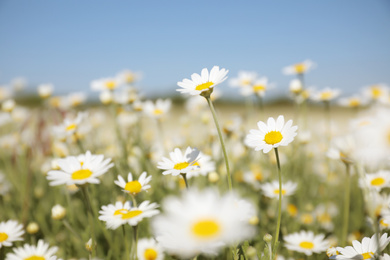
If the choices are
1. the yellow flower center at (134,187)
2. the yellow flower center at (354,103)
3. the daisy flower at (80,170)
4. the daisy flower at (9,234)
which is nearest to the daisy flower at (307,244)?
the yellow flower center at (134,187)

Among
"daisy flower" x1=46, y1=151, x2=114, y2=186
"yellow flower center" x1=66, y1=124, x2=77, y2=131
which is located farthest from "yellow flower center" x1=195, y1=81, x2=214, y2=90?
"yellow flower center" x1=66, y1=124, x2=77, y2=131

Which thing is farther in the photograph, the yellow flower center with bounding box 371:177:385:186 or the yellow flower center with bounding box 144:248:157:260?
the yellow flower center with bounding box 371:177:385:186

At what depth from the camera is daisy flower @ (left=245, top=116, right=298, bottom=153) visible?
1.04 meters

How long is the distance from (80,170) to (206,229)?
545 millimetres

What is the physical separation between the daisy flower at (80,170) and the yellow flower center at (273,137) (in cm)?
55

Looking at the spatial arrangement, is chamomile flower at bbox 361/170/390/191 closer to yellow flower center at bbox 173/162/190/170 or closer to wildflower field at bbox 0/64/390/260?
wildflower field at bbox 0/64/390/260

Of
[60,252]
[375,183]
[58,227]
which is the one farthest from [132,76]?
[375,183]

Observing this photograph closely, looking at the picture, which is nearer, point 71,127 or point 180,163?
point 180,163

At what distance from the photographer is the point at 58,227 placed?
208 centimetres

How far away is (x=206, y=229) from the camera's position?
2.42ft

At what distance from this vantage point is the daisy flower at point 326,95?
6.82 feet

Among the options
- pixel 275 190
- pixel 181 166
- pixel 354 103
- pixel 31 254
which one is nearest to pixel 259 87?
pixel 275 190

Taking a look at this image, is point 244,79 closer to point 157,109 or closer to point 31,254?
point 157,109

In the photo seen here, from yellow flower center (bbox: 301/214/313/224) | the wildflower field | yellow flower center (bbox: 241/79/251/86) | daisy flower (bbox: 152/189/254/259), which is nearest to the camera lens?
daisy flower (bbox: 152/189/254/259)
